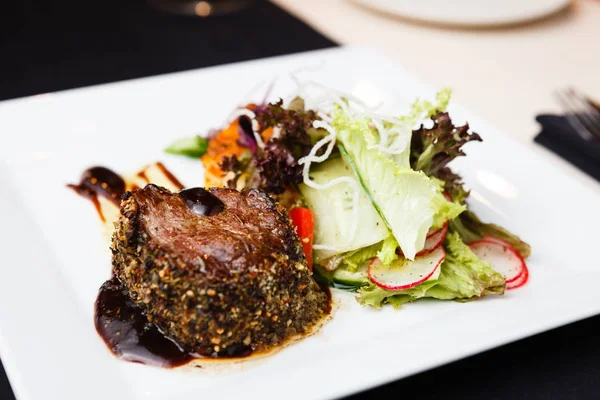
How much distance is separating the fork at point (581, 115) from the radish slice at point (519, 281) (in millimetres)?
1529

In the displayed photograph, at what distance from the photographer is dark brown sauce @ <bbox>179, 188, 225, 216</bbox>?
2766 millimetres

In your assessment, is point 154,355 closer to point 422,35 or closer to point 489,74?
point 489,74

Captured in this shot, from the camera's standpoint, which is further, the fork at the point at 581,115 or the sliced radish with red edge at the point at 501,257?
the fork at the point at 581,115

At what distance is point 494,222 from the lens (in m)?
3.46

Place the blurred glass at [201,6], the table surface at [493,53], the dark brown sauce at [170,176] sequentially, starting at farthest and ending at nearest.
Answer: the blurred glass at [201,6], the table surface at [493,53], the dark brown sauce at [170,176]

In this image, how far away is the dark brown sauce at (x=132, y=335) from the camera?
8.23ft

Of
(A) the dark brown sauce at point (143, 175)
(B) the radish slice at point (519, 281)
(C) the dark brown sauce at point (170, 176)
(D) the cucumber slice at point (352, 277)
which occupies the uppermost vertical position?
(B) the radish slice at point (519, 281)

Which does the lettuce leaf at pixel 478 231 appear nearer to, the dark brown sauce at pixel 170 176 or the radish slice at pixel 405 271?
the radish slice at pixel 405 271

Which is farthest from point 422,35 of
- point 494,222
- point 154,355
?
point 154,355

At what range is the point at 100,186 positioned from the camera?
3.66 m

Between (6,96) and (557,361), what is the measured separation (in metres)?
3.98

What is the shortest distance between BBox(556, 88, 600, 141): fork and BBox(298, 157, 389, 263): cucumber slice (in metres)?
1.83

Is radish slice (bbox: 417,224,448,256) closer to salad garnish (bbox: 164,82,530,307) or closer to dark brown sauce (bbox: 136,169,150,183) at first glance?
salad garnish (bbox: 164,82,530,307)

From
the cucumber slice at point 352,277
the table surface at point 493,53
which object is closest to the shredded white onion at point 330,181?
the cucumber slice at point 352,277
